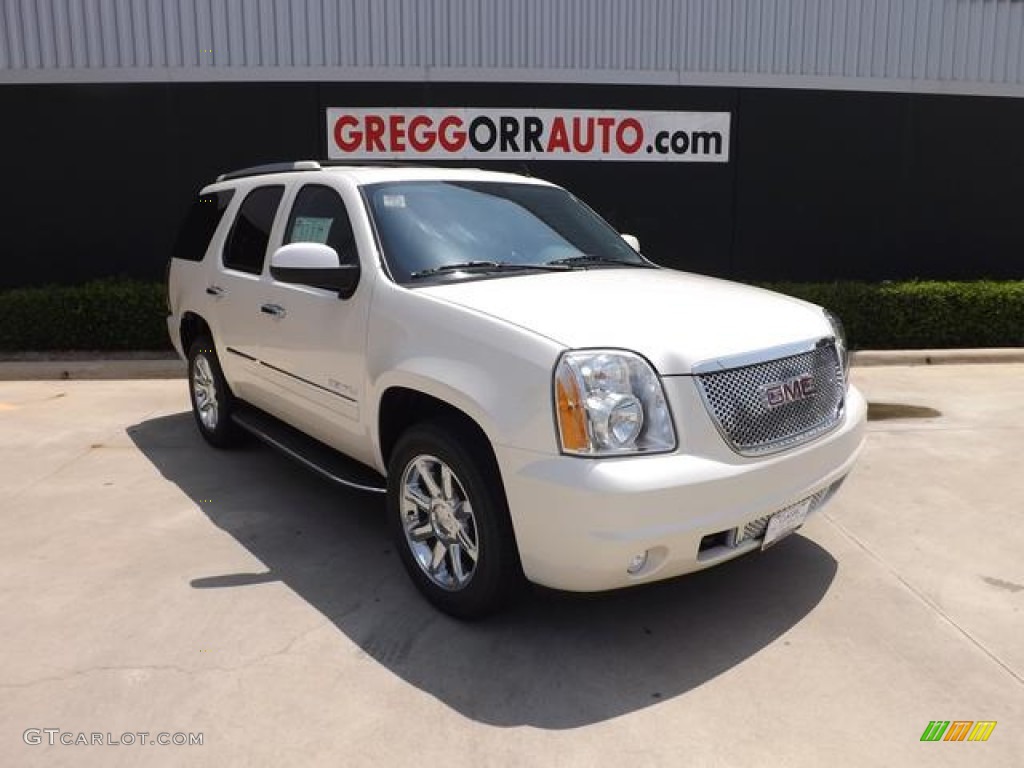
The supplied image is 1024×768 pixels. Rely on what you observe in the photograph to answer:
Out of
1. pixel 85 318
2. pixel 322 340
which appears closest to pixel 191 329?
pixel 322 340

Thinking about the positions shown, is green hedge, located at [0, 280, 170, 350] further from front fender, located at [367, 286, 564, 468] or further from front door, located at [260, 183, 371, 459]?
front fender, located at [367, 286, 564, 468]

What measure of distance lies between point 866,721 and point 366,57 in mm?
9269

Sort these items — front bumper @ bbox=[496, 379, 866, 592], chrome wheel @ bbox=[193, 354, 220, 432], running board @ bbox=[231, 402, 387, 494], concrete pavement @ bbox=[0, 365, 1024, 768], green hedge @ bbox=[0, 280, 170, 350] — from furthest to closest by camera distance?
green hedge @ bbox=[0, 280, 170, 350] → chrome wheel @ bbox=[193, 354, 220, 432] → running board @ bbox=[231, 402, 387, 494] → front bumper @ bbox=[496, 379, 866, 592] → concrete pavement @ bbox=[0, 365, 1024, 768]

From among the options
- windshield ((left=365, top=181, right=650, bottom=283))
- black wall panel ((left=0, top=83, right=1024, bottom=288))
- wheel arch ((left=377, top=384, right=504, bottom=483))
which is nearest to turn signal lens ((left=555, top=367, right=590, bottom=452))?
wheel arch ((left=377, top=384, right=504, bottom=483))

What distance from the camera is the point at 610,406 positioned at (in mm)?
2979

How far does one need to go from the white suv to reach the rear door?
0.04 metres

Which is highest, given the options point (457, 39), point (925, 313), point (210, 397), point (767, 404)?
point (457, 39)

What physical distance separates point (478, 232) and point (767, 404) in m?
1.70

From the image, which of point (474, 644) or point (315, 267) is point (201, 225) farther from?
point (474, 644)

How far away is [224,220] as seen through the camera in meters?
5.65

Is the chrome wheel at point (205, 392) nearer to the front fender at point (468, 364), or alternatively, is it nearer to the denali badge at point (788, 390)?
the front fender at point (468, 364)

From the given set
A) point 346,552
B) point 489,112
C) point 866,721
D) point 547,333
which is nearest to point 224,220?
point 346,552

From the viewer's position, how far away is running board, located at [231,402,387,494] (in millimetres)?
4152

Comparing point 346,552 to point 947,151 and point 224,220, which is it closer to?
point 224,220
